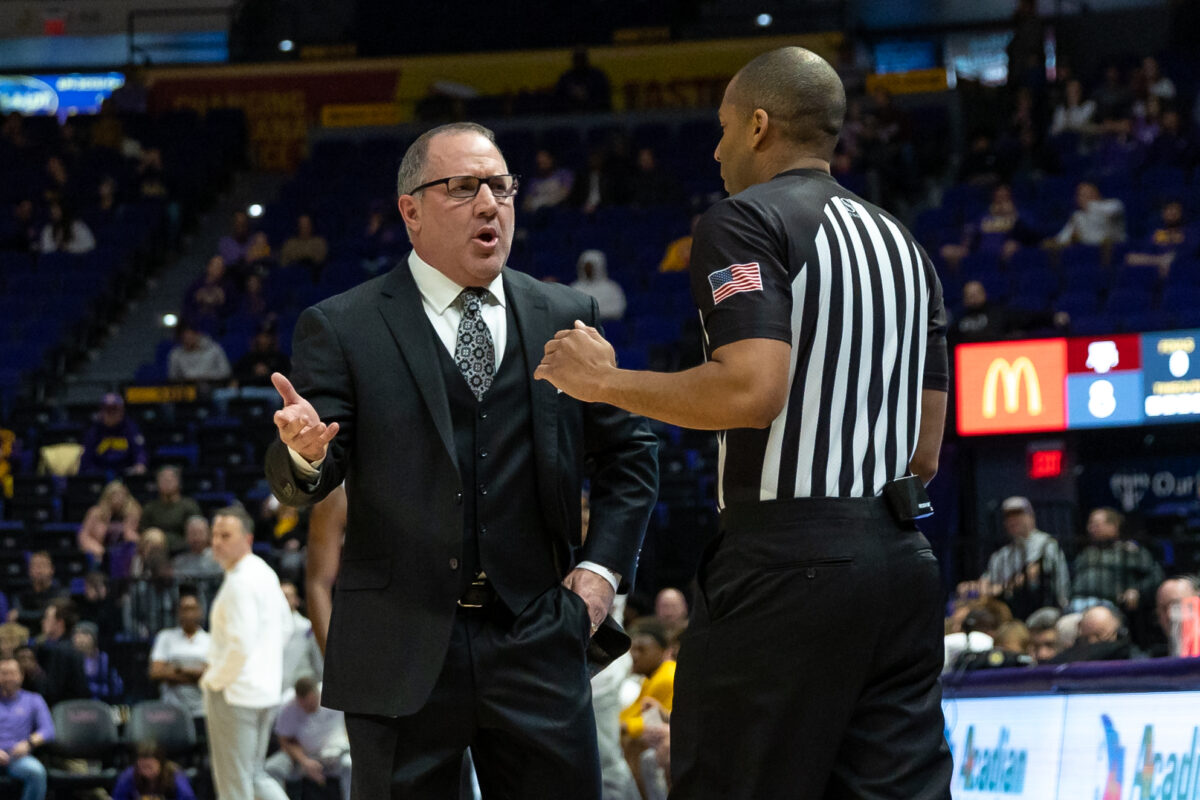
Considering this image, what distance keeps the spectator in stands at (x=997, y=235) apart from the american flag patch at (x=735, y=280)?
12.0m

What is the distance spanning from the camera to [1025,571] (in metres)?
10.2

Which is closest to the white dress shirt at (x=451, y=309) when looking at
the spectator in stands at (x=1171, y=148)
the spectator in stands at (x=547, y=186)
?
the spectator in stands at (x=1171, y=148)

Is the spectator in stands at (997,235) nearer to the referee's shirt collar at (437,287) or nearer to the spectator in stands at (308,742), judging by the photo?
the spectator in stands at (308,742)

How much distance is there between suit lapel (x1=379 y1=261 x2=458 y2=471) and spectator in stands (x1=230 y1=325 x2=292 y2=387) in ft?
39.8

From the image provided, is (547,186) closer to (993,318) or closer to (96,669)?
(993,318)

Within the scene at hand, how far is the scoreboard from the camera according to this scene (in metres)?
11.0

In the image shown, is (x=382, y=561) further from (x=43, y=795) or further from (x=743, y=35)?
(x=743, y=35)

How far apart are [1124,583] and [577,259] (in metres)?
8.31

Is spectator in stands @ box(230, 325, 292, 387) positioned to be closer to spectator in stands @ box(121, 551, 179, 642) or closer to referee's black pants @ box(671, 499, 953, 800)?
spectator in stands @ box(121, 551, 179, 642)

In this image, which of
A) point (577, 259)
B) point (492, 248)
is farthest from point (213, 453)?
point (492, 248)

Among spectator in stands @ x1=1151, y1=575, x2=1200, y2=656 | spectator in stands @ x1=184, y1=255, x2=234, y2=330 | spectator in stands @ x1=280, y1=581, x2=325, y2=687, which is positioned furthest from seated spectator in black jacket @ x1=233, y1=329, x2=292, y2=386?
spectator in stands @ x1=1151, y1=575, x2=1200, y2=656

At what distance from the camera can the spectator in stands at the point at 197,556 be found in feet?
39.5

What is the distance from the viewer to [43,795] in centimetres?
1010

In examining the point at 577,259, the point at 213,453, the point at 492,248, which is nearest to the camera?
the point at 492,248
